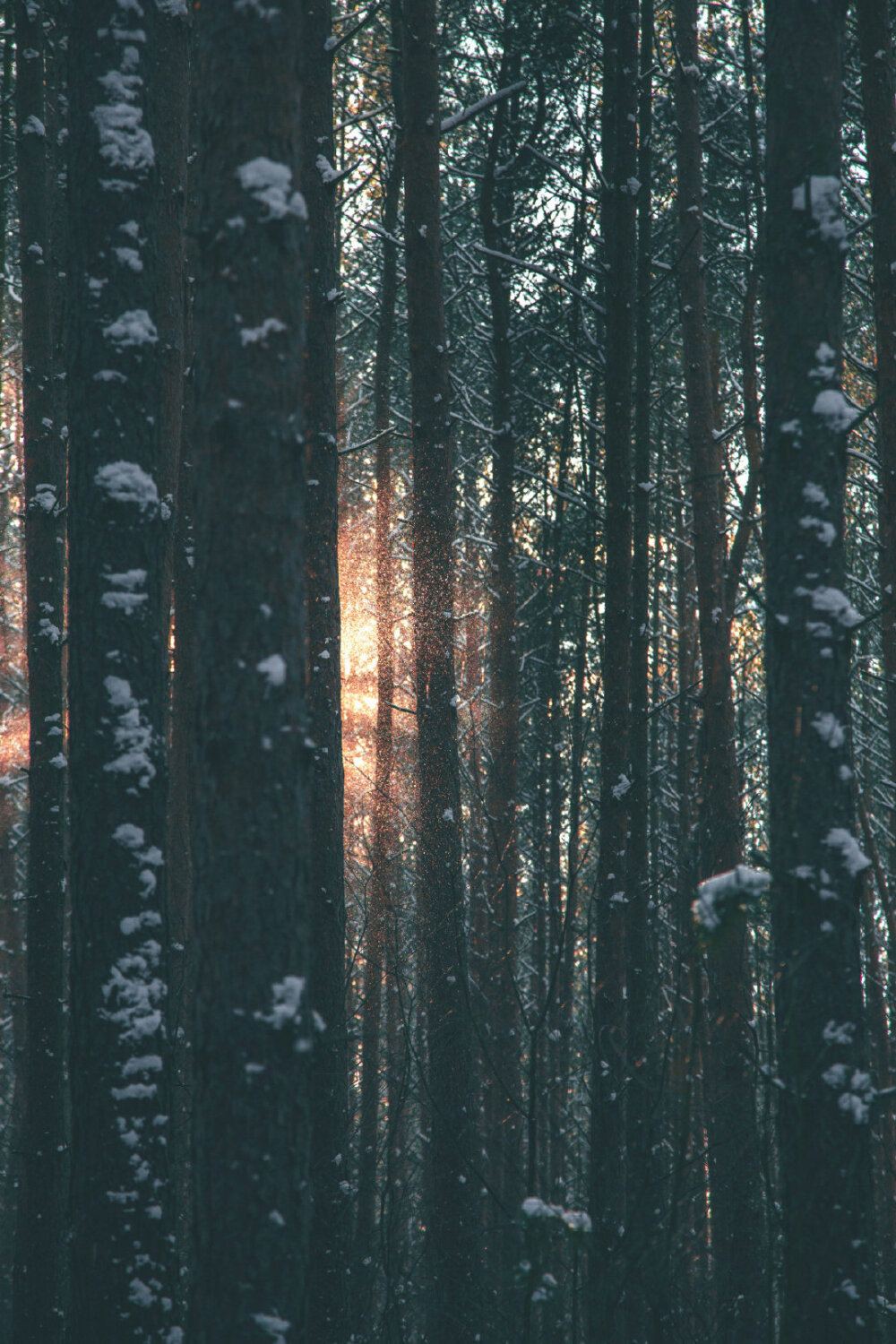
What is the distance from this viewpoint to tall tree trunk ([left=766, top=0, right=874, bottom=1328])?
398 centimetres

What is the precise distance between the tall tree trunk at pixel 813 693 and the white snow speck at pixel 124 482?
284cm

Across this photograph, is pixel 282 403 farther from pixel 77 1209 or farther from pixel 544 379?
pixel 544 379

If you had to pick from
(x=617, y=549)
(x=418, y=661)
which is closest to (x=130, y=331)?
(x=418, y=661)

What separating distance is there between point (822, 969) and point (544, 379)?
10263 mm

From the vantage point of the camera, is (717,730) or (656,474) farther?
(656,474)

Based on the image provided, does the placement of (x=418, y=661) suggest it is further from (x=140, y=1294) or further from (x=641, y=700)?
(x=140, y=1294)

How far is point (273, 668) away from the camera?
3.76 m

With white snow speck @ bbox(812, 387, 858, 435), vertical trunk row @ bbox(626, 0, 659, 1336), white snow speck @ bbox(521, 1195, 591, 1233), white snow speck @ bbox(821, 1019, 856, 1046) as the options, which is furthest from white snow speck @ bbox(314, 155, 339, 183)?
white snow speck @ bbox(521, 1195, 591, 1233)

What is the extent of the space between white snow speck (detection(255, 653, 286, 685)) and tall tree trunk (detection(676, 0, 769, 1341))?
15.5ft

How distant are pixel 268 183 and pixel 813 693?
2.84 meters

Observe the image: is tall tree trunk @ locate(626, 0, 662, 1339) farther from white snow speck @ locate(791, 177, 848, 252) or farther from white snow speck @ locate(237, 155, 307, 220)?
white snow speck @ locate(237, 155, 307, 220)

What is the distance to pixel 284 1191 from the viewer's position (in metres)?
3.58

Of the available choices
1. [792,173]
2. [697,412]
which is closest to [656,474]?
[697,412]

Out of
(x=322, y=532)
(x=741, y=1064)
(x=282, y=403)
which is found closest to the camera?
(x=282, y=403)
